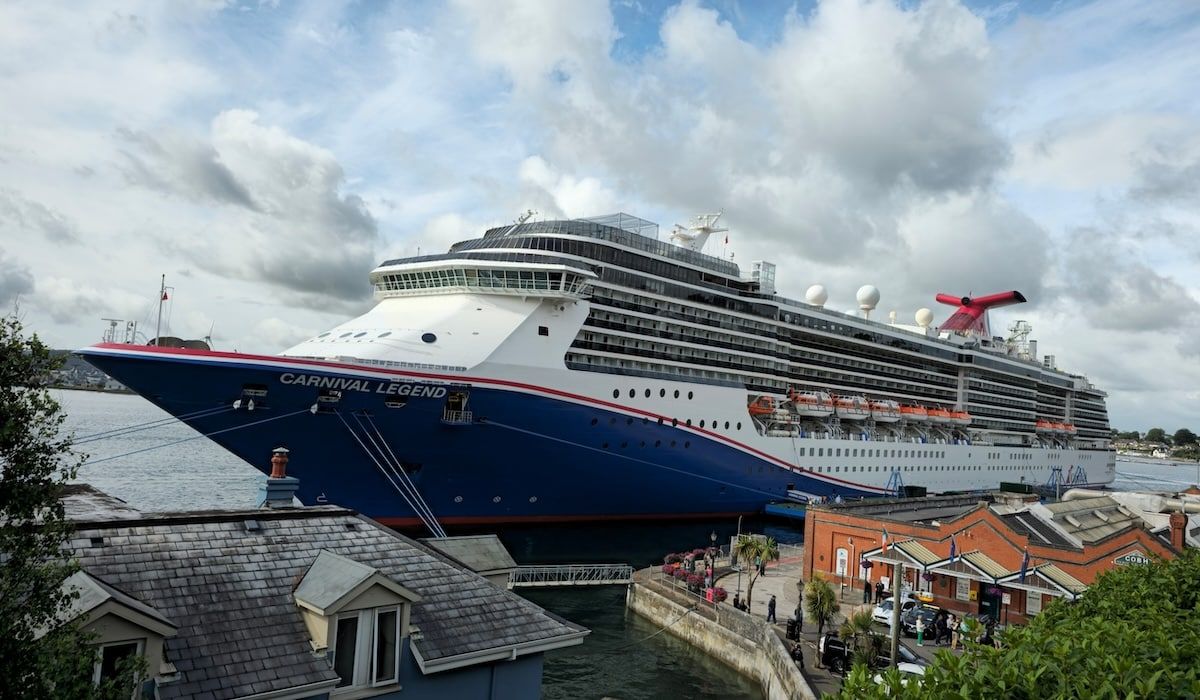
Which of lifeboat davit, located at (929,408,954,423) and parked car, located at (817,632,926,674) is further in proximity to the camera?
lifeboat davit, located at (929,408,954,423)

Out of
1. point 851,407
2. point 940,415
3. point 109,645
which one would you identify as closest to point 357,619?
point 109,645

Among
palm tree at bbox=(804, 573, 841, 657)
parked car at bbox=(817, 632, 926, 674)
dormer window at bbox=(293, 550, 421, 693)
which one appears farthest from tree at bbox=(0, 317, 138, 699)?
palm tree at bbox=(804, 573, 841, 657)

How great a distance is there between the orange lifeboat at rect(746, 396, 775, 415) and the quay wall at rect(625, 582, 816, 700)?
1913 cm

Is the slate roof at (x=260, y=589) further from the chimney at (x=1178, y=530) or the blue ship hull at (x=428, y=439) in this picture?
the chimney at (x=1178, y=530)

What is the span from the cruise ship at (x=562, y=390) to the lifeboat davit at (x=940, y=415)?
17.9ft

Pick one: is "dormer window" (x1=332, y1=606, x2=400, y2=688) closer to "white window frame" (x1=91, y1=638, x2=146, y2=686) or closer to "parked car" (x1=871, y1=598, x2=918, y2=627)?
"white window frame" (x1=91, y1=638, x2=146, y2=686)

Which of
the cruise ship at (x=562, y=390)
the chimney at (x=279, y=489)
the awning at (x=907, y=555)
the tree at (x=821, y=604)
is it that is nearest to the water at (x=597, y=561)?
the cruise ship at (x=562, y=390)

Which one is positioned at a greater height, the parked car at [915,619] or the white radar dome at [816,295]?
the white radar dome at [816,295]

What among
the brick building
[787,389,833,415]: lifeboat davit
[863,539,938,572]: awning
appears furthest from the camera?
[787,389,833,415]: lifeboat davit

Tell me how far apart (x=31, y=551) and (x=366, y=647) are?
11.5 feet

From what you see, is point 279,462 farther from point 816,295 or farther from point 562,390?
point 816,295

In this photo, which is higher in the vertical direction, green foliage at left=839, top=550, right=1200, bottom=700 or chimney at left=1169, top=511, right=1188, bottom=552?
green foliage at left=839, top=550, right=1200, bottom=700

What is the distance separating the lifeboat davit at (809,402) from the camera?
45.2 meters

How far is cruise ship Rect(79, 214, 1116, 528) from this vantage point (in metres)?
26.1
